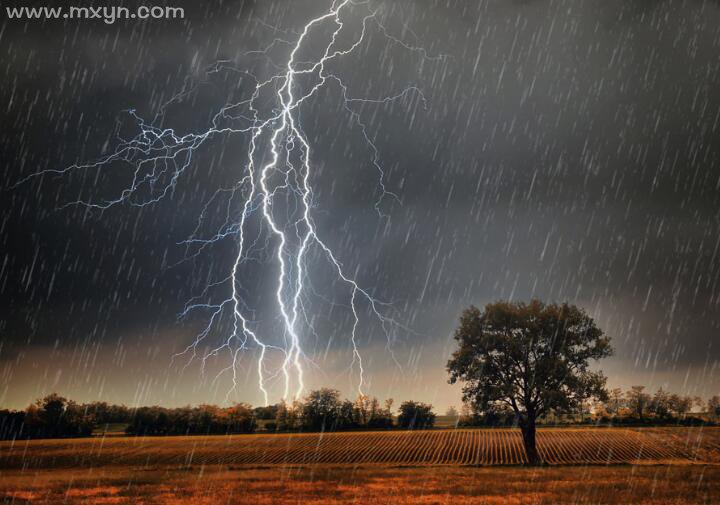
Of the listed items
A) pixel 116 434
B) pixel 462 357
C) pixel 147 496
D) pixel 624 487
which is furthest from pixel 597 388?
pixel 116 434

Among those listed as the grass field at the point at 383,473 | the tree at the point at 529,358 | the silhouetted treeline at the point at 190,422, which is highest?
the tree at the point at 529,358

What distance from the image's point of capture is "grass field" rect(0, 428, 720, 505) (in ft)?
50.5

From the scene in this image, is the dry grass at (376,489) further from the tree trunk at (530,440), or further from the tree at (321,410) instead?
the tree at (321,410)

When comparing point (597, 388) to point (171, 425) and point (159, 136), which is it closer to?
point (159, 136)

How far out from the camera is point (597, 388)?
27.3 meters

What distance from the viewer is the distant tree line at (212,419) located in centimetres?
6231

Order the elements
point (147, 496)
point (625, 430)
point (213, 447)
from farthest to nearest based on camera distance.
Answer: point (625, 430) → point (213, 447) → point (147, 496)

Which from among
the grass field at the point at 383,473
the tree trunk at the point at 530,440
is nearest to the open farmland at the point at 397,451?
the grass field at the point at 383,473

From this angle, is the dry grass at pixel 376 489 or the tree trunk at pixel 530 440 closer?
the dry grass at pixel 376 489

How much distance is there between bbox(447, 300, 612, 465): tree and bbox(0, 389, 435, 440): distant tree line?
3598 cm

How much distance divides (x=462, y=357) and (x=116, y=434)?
53235 mm

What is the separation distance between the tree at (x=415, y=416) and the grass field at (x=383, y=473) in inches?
576

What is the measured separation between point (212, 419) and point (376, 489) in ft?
167

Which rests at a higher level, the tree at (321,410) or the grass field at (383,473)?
the grass field at (383,473)
